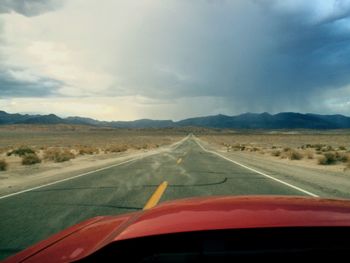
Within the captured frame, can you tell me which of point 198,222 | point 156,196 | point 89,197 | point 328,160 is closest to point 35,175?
point 89,197

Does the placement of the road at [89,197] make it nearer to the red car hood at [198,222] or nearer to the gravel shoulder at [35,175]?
the gravel shoulder at [35,175]

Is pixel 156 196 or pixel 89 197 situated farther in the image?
pixel 156 196

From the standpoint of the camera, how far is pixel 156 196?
10.5 metres

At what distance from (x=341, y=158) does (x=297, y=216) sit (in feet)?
84.5

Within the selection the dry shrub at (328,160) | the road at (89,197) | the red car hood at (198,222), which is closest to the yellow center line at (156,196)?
the road at (89,197)

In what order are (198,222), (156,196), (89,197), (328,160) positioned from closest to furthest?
(198,222) → (89,197) → (156,196) → (328,160)

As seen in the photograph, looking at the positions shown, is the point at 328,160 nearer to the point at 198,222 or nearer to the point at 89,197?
the point at 89,197

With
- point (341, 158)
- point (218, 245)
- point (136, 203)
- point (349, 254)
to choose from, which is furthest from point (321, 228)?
point (341, 158)

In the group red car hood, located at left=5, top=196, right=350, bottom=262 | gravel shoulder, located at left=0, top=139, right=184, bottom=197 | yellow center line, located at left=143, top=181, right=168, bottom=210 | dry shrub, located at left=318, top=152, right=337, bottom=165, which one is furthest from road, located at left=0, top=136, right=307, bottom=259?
dry shrub, located at left=318, top=152, right=337, bottom=165

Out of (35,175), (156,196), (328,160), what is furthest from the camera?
(328,160)

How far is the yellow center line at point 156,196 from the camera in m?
9.08

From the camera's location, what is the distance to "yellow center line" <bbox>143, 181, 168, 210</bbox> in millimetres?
9077

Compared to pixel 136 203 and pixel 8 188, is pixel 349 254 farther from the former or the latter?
pixel 8 188

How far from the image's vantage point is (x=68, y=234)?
3574mm
